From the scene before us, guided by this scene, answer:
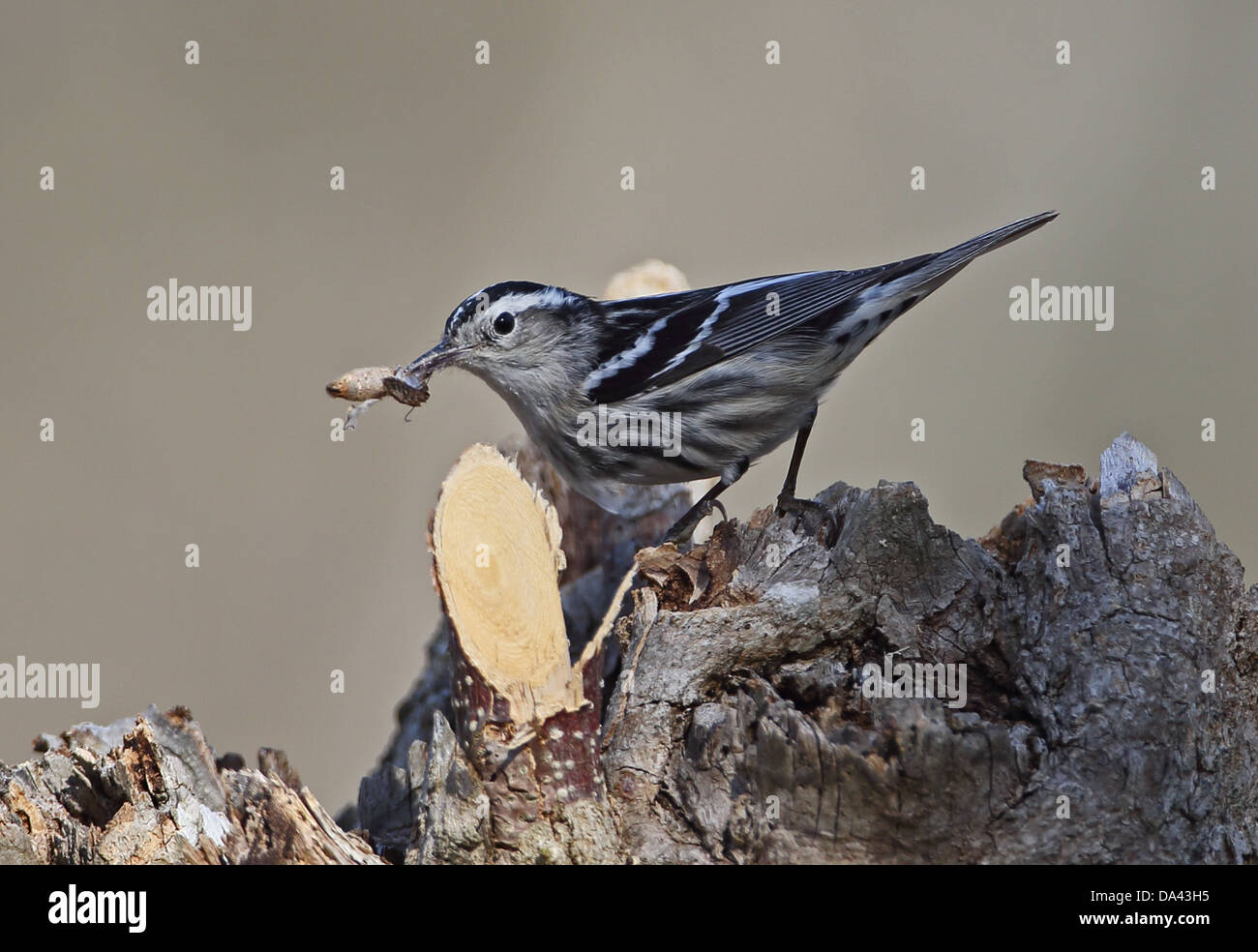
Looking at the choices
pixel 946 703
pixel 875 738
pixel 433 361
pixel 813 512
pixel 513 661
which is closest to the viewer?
pixel 875 738

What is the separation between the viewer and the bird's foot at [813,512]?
3732 millimetres

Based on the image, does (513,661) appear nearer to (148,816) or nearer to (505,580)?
(505,580)

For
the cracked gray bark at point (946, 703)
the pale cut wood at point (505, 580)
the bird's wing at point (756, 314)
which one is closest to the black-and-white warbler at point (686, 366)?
the bird's wing at point (756, 314)

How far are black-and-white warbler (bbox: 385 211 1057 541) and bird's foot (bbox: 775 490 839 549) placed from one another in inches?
8.5

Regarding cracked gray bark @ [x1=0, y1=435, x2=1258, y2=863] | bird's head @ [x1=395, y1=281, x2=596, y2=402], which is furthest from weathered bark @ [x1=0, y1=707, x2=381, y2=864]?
bird's head @ [x1=395, y1=281, x2=596, y2=402]

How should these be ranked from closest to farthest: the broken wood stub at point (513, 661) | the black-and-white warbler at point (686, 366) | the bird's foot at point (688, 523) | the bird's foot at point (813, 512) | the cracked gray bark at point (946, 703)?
the cracked gray bark at point (946, 703), the broken wood stub at point (513, 661), the bird's foot at point (813, 512), the black-and-white warbler at point (686, 366), the bird's foot at point (688, 523)

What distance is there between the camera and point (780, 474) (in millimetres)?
7500

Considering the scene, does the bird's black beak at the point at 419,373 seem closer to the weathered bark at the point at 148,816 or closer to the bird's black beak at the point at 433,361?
the bird's black beak at the point at 433,361

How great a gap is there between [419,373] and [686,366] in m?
1.16

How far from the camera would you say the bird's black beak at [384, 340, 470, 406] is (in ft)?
14.9

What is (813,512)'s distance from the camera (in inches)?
158

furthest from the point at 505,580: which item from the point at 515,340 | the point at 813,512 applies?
the point at 515,340
